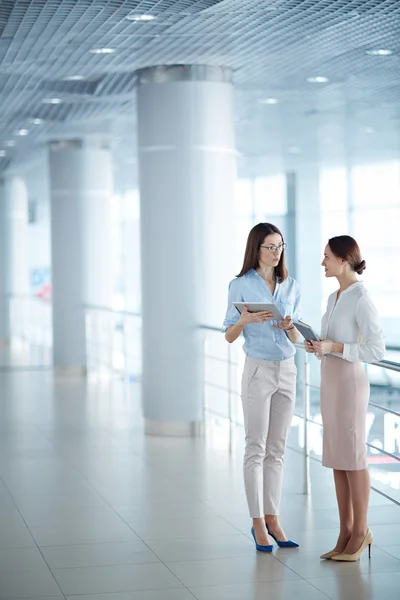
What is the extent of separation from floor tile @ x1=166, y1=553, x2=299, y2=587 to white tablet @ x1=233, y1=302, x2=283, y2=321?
2.49 feet

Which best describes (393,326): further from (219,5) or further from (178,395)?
(219,5)

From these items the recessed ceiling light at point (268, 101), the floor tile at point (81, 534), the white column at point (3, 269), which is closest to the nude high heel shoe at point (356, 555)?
the floor tile at point (81, 534)

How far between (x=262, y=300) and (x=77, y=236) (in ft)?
20.3

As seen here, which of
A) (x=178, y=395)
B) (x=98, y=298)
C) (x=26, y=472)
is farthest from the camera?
(x=98, y=298)

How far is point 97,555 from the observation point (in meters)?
3.31

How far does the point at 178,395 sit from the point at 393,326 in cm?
1048

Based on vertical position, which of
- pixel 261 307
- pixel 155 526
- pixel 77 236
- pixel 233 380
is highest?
pixel 77 236

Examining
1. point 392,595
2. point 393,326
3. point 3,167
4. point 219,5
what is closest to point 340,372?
point 392,595

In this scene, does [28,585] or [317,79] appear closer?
[28,585]

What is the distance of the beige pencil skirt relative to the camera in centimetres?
310

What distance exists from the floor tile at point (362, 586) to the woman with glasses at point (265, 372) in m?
0.37

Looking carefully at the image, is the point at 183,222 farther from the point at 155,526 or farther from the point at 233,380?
the point at 155,526

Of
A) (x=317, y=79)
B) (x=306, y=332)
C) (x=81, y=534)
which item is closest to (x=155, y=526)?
(x=81, y=534)

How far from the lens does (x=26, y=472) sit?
474 cm
